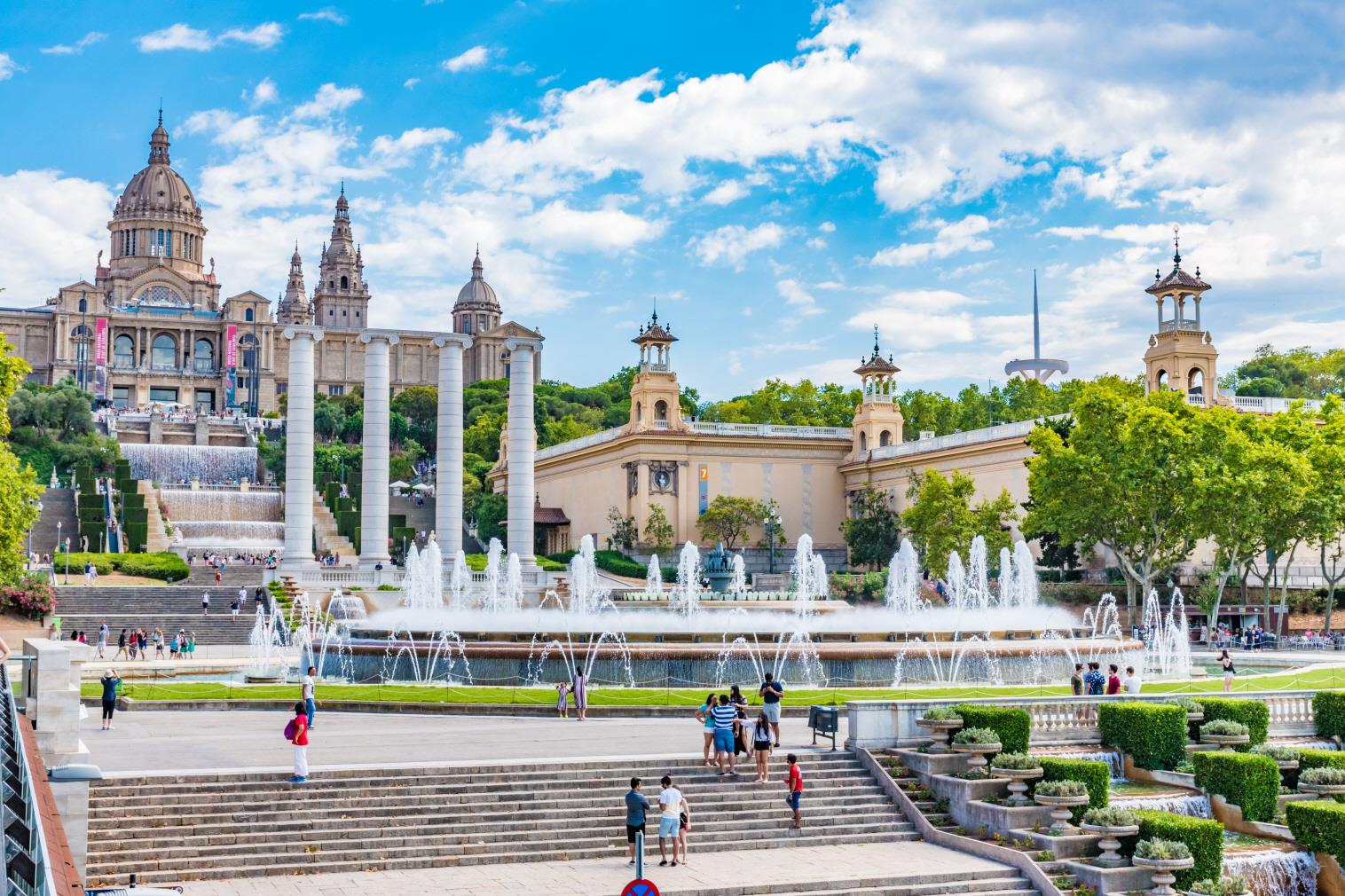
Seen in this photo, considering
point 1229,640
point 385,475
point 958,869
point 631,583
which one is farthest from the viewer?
point 631,583

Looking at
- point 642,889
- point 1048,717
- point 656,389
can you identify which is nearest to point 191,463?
point 656,389

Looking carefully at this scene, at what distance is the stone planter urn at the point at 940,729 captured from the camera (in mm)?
22938

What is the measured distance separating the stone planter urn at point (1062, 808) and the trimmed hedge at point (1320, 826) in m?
3.19

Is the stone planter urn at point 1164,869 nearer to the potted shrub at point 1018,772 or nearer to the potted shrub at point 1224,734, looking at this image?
the potted shrub at point 1018,772

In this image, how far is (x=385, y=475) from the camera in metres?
61.8

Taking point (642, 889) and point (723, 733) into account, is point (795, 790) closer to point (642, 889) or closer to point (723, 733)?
point (723, 733)

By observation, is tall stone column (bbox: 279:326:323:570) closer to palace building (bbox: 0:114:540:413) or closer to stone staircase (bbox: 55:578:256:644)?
stone staircase (bbox: 55:578:256:644)

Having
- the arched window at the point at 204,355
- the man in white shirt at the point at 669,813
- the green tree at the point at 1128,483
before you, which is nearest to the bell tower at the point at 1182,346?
the green tree at the point at 1128,483

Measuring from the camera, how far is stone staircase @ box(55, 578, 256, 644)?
5188 cm

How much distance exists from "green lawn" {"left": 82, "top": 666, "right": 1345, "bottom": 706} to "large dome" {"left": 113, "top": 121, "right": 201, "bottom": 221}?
15355cm

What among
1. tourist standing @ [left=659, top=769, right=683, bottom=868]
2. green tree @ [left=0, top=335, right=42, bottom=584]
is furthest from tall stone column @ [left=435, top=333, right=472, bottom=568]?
tourist standing @ [left=659, top=769, right=683, bottom=868]

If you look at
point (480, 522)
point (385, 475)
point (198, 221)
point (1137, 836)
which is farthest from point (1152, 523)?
point (198, 221)

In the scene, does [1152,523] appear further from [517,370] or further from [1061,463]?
[517,370]

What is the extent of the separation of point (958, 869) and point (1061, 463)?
3850 centimetres
